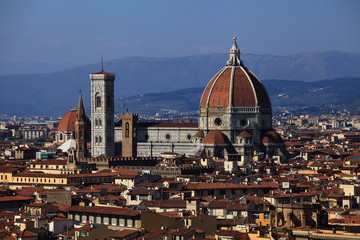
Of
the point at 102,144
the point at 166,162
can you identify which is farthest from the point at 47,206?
the point at 102,144

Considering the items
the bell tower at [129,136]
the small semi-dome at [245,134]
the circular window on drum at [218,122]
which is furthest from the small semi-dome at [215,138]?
the bell tower at [129,136]

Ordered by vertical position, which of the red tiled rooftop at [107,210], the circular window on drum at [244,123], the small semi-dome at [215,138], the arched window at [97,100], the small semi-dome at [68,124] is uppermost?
the arched window at [97,100]

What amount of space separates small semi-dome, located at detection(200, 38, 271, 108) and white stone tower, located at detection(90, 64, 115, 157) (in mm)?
10797

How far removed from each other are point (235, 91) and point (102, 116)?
15185 mm

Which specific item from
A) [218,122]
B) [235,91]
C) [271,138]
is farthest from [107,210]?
[218,122]

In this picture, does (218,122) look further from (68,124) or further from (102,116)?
(68,124)

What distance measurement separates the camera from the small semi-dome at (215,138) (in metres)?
121

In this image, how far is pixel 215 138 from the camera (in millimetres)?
121562

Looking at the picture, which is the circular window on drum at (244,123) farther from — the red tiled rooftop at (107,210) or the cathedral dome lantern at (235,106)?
the red tiled rooftop at (107,210)

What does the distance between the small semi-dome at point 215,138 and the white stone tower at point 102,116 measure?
37.5 ft

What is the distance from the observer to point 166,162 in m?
106

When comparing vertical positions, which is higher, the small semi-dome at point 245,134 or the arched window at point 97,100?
the arched window at point 97,100

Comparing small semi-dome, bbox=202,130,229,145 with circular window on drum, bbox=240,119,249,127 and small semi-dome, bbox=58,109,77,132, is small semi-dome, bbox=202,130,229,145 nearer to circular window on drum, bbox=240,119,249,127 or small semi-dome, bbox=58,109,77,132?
circular window on drum, bbox=240,119,249,127

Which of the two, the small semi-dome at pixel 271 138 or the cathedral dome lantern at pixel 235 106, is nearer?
the small semi-dome at pixel 271 138
